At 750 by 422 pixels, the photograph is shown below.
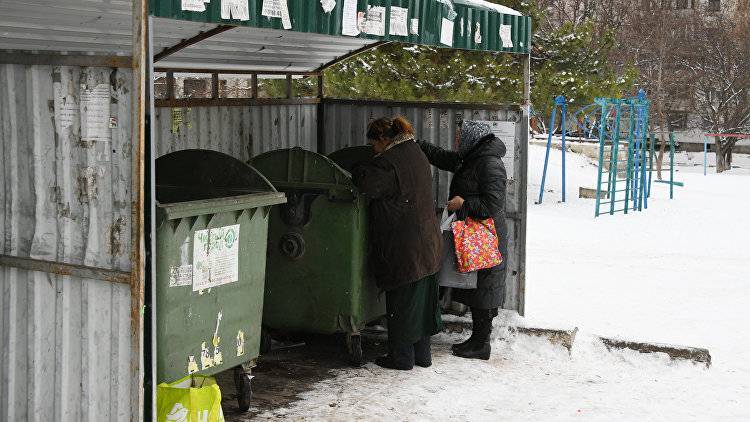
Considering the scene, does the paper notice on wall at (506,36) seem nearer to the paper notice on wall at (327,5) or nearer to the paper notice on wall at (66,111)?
the paper notice on wall at (327,5)

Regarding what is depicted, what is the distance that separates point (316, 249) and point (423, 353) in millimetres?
995

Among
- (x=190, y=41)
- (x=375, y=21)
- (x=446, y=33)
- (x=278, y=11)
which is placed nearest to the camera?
(x=278, y=11)

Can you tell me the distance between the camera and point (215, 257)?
5.47 m

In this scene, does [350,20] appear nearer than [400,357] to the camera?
Yes

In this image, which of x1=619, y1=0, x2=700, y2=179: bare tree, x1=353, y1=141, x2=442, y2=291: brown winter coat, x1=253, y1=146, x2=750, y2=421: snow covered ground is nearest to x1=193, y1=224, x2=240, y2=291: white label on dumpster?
x1=253, y1=146, x2=750, y2=421: snow covered ground

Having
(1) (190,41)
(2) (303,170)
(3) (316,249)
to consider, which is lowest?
(3) (316,249)

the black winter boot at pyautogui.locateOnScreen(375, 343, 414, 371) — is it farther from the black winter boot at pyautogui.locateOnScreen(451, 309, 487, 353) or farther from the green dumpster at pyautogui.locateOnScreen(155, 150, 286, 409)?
the green dumpster at pyautogui.locateOnScreen(155, 150, 286, 409)

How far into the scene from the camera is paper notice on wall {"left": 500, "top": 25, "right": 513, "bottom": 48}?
24.3 ft

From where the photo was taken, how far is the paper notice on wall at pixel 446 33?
22.2 ft

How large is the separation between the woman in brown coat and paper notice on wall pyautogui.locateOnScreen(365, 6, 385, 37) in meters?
0.71

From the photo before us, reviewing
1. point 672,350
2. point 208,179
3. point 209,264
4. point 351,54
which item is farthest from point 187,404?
point 351,54

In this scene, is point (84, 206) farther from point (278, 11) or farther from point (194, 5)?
point (278, 11)

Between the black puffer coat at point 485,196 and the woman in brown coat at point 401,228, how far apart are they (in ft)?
1.22

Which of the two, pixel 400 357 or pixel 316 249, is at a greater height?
pixel 316 249
